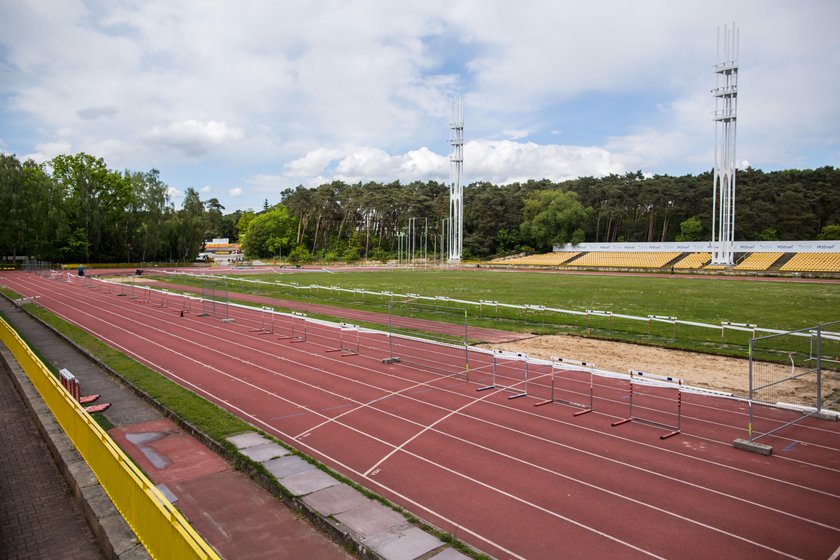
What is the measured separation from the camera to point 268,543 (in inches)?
240

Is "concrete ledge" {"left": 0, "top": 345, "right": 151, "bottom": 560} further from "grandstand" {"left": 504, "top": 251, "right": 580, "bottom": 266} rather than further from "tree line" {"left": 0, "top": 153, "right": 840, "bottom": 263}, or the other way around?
"grandstand" {"left": 504, "top": 251, "right": 580, "bottom": 266}

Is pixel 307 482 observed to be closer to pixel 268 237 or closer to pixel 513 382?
pixel 513 382

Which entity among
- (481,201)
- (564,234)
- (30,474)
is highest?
(481,201)

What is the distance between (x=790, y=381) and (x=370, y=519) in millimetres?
11783

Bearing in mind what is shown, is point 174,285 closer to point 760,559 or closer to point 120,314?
point 120,314

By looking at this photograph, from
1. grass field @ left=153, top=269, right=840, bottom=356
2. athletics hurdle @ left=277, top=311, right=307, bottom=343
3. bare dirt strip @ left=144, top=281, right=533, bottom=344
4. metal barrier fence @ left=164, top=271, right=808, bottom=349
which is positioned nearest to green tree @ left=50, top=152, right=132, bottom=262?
grass field @ left=153, top=269, right=840, bottom=356

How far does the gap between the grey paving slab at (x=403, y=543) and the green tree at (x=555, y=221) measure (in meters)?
82.4

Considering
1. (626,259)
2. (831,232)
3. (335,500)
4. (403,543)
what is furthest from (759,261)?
(403,543)

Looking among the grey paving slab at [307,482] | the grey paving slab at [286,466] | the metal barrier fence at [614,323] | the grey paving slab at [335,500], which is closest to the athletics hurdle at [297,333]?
the metal barrier fence at [614,323]

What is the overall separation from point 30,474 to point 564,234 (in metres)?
83.6

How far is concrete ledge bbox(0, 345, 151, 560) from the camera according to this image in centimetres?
590

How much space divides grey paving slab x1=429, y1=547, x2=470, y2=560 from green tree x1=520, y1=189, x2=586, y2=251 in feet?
271

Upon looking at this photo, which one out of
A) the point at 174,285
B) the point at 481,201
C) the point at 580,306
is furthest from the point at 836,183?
the point at 174,285

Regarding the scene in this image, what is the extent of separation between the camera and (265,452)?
8.49 meters
